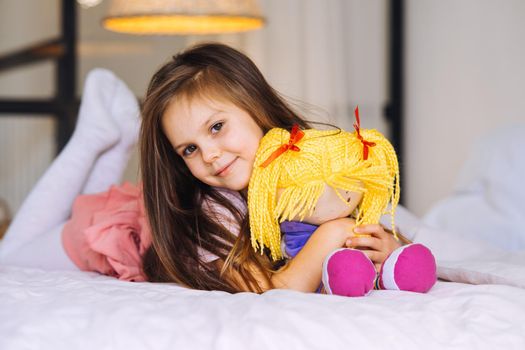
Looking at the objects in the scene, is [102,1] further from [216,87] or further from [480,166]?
[216,87]

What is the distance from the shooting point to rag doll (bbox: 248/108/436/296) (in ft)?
3.42

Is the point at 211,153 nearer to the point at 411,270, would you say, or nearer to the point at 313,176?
the point at 313,176

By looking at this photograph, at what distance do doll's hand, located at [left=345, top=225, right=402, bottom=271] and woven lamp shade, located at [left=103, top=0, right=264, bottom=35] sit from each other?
3.74 ft

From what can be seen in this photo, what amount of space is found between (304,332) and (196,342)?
4.6 inches

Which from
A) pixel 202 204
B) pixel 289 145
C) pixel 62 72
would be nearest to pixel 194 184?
pixel 202 204

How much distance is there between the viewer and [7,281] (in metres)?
1.11

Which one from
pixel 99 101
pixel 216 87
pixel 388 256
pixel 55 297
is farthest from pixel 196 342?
pixel 99 101

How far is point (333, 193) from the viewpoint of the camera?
3.63 ft

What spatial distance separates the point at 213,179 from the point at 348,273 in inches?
12.5

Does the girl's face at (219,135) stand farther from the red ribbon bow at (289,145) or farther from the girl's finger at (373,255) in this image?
the girl's finger at (373,255)

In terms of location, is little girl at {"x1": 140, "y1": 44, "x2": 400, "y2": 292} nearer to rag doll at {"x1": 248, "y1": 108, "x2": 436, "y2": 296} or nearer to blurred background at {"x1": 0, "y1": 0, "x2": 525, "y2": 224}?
rag doll at {"x1": 248, "y1": 108, "x2": 436, "y2": 296}

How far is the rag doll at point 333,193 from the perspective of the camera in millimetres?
1042

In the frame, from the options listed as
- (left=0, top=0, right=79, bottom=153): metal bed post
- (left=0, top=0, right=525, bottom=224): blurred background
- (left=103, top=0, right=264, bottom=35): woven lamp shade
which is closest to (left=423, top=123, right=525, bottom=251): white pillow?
(left=0, top=0, right=525, bottom=224): blurred background

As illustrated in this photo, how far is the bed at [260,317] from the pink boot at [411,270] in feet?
0.08
